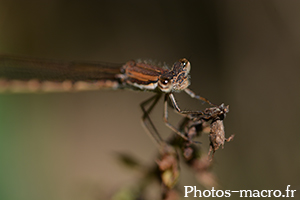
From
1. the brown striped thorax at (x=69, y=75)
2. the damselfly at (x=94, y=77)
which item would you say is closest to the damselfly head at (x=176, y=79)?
the damselfly at (x=94, y=77)

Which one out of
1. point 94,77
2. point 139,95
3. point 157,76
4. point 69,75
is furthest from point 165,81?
point 139,95

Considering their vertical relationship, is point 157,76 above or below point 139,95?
below

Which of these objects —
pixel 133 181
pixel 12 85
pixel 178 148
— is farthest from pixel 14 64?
pixel 178 148

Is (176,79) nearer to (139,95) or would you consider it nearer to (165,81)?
(165,81)

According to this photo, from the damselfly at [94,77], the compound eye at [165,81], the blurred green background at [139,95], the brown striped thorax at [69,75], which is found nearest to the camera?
the compound eye at [165,81]

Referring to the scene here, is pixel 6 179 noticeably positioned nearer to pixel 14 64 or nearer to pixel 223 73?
pixel 14 64

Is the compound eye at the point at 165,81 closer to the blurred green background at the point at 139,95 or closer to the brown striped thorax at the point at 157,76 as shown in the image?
the brown striped thorax at the point at 157,76

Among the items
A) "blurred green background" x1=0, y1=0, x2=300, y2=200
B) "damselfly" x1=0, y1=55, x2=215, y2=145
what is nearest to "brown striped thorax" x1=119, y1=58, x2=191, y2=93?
"damselfly" x1=0, y1=55, x2=215, y2=145

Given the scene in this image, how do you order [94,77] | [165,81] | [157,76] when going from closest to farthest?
1. [165,81]
2. [157,76]
3. [94,77]
